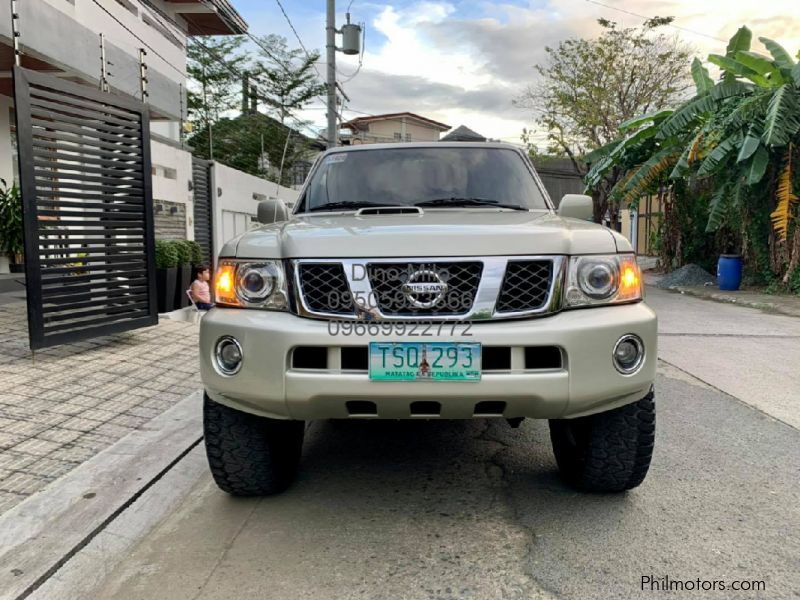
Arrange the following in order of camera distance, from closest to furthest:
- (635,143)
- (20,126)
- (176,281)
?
1. (20,126)
2. (176,281)
3. (635,143)

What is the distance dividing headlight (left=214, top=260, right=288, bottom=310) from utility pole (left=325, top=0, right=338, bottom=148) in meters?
14.4

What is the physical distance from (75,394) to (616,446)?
3833 millimetres

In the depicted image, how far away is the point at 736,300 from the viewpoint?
12.7 metres

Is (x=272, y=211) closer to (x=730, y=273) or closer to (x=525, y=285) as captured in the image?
(x=525, y=285)

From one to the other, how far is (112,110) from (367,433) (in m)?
4.67

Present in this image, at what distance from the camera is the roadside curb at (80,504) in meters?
2.53

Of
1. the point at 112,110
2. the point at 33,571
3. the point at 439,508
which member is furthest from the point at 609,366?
the point at 112,110

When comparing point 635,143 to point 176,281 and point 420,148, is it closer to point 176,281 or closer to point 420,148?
point 176,281

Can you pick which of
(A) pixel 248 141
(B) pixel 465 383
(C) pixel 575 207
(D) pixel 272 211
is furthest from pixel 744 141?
(A) pixel 248 141

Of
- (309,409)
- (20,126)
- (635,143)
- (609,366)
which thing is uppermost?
(635,143)

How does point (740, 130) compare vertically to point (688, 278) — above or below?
above

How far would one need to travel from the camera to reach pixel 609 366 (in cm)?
258

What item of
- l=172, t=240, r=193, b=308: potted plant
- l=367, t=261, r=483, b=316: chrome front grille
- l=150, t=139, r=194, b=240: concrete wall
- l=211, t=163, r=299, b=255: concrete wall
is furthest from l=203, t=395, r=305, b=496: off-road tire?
l=211, t=163, r=299, b=255: concrete wall

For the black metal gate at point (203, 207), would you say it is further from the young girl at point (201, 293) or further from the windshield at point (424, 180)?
the windshield at point (424, 180)
